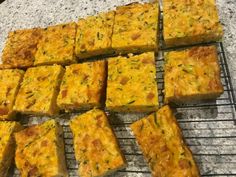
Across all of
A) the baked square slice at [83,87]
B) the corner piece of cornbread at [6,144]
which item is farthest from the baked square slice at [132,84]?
the corner piece of cornbread at [6,144]

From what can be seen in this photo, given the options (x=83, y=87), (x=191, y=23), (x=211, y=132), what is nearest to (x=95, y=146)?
(x=83, y=87)

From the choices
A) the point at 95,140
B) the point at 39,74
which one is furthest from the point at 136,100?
the point at 39,74

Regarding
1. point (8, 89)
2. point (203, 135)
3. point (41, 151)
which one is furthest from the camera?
point (8, 89)

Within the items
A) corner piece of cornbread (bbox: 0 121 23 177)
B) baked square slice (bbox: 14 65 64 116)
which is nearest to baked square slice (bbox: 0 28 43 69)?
baked square slice (bbox: 14 65 64 116)

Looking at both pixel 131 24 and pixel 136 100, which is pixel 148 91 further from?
pixel 131 24

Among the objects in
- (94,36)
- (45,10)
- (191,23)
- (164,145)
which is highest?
(45,10)

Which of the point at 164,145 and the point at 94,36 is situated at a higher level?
the point at 94,36

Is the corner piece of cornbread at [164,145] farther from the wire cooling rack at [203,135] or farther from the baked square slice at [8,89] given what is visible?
the baked square slice at [8,89]

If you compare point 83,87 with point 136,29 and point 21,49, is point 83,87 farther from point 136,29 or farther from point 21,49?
point 21,49
